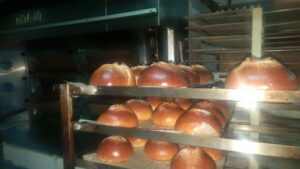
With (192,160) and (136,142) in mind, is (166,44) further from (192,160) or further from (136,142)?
(192,160)

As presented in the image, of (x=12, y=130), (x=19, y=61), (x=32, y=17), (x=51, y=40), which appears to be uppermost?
(x=32, y=17)

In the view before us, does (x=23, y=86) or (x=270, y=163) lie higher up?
(x=23, y=86)

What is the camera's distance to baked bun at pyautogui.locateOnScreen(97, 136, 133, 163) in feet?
3.41

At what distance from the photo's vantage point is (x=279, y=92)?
0.62 metres

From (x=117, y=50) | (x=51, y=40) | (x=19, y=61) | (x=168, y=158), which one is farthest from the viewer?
(x=19, y=61)

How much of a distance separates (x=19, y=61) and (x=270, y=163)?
8.39 ft

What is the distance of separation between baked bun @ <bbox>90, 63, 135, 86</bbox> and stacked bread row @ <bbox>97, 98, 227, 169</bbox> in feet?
0.60

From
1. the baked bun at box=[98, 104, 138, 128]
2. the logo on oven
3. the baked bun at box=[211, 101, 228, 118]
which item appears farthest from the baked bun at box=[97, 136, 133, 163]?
the logo on oven

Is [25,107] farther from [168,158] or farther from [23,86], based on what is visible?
[168,158]

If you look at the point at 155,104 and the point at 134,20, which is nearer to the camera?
the point at 155,104

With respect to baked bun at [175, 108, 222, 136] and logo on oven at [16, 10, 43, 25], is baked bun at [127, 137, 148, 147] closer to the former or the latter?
baked bun at [175, 108, 222, 136]

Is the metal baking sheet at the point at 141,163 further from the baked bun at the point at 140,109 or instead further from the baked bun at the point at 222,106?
the baked bun at the point at 222,106

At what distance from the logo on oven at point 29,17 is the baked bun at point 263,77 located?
2.04m

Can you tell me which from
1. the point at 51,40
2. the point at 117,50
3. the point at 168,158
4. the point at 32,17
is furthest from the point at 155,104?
the point at 32,17
